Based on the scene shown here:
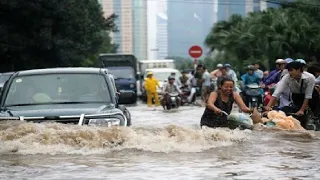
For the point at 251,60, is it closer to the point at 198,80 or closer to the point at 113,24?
the point at 113,24

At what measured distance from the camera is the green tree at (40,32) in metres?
34.8

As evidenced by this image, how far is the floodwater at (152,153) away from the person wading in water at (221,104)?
44cm

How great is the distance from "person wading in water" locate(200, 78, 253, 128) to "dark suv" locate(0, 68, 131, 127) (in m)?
1.41

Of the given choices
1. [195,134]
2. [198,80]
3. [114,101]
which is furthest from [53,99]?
[198,80]

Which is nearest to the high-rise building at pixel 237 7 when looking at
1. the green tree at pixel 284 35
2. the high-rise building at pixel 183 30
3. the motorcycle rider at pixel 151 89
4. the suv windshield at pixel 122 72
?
the green tree at pixel 284 35

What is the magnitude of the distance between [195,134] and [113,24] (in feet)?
125

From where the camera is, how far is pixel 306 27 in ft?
124

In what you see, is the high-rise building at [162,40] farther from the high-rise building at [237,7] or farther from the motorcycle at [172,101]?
the motorcycle at [172,101]

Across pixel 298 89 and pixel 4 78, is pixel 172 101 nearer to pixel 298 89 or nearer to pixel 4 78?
pixel 4 78

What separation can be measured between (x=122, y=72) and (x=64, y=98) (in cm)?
2663

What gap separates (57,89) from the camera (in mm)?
10172

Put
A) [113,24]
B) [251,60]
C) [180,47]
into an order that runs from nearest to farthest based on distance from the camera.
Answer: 1. [251,60]
2. [113,24]
3. [180,47]

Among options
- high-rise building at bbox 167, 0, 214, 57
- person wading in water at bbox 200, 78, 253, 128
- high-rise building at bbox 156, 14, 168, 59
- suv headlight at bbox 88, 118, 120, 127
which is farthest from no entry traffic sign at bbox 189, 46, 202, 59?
high-rise building at bbox 156, 14, 168, 59

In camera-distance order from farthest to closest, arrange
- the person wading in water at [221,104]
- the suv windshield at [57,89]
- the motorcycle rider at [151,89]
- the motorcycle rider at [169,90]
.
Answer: the motorcycle rider at [151,89], the motorcycle rider at [169,90], the person wading in water at [221,104], the suv windshield at [57,89]
